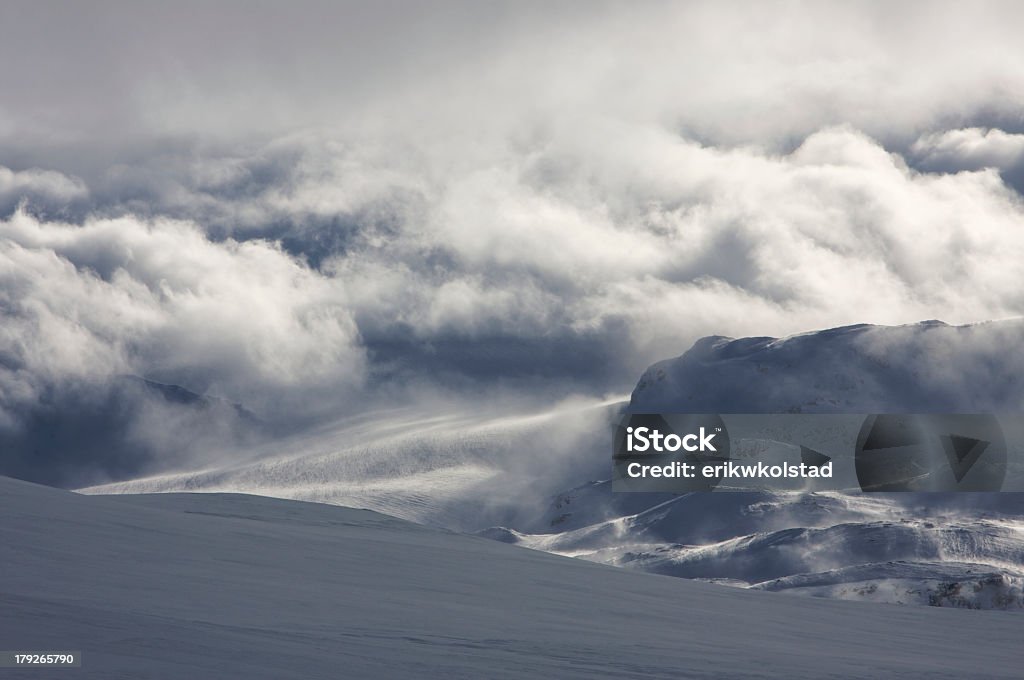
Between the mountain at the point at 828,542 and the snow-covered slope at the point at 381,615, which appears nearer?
the snow-covered slope at the point at 381,615

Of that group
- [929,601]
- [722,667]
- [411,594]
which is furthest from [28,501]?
[929,601]

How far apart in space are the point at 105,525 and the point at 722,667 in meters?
9.87

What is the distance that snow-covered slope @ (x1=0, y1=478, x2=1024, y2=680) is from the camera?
29.4 ft

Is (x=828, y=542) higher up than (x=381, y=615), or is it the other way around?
(x=828, y=542)

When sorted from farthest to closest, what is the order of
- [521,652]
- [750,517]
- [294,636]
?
[750,517]
[521,652]
[294,636]

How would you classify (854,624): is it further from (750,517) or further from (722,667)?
(750,517)

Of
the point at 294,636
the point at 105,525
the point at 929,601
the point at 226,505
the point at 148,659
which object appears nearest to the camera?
the point at 148,659

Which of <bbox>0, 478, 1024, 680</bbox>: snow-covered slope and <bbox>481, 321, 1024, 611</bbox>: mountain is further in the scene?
<bbox>481, 321, 1024, 611</bbox>: mountain

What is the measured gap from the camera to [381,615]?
1188cm

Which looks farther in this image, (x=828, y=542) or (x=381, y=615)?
(x=828, y=542)

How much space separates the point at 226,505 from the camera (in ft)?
83.8

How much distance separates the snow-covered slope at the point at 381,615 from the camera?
29.4 ft

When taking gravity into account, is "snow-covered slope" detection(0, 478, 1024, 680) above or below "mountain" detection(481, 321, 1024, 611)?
below

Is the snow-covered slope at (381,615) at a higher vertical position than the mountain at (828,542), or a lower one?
lower
